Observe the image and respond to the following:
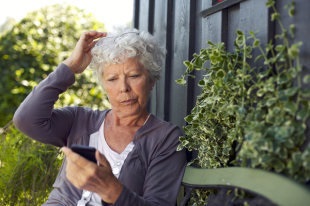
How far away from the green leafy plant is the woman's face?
0.31 metres

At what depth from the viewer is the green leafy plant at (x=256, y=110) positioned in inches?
64.4

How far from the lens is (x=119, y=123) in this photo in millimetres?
2734

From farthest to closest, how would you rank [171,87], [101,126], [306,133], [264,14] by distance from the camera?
[171,87]
[101,126]
[264,14]
[306,133]

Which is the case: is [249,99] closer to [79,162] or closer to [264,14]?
[264,14]

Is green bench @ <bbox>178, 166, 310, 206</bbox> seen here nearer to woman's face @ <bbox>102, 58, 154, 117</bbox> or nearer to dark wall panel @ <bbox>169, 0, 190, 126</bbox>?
woman's face @ <bbox>102, 58, 154, 117</bbox>

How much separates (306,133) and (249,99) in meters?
0.23

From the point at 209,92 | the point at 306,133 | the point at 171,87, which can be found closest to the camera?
the point at 306,133

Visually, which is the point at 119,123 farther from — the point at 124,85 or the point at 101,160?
the point at 101,160

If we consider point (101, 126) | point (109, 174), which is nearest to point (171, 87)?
point (101, 126)

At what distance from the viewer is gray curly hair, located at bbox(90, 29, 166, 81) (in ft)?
8.45

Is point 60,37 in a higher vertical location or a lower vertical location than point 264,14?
higher

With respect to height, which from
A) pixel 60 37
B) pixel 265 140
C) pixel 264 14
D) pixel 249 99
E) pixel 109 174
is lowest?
pixel 109 174

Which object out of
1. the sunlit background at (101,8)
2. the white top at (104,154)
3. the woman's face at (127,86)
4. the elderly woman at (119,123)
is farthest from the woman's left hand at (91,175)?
the sunlit background at (101,8)

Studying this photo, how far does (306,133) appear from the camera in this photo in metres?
1.80
